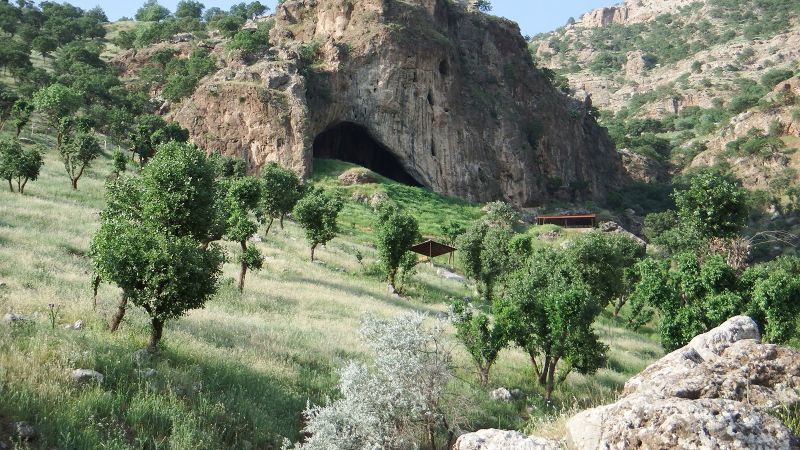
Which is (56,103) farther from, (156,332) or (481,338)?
(481,338)

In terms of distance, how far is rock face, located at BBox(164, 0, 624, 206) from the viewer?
6906 cm

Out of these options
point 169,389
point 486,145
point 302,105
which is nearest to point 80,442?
point 169,389

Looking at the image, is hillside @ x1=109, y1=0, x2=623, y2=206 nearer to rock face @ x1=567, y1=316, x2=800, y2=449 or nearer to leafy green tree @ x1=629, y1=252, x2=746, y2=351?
leafy green tree @ x1=629, y1=252, x2=746, y2=351

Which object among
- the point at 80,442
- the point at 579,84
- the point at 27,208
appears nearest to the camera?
the point at 80,442

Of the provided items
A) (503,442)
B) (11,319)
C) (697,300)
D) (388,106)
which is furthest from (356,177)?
(503,442)

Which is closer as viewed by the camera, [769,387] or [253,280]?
[769,387]

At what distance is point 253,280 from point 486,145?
5968cm

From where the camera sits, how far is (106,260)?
40.9ft

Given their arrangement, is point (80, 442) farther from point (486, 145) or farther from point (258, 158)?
point (486, 145)

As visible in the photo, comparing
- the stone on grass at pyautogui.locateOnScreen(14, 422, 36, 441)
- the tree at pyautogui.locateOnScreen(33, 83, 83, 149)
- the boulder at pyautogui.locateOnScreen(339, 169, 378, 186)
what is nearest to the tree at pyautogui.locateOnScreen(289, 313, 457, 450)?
the stone on grass at pyautogui.locateOnScreen(14, 422, 36, 441)

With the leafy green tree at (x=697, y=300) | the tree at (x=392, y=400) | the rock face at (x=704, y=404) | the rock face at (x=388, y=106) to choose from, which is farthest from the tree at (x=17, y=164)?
the rock face at (x=704, y=404)

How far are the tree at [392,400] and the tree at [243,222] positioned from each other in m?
12.7

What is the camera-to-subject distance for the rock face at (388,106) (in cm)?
6906

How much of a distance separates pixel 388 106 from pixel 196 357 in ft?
206
